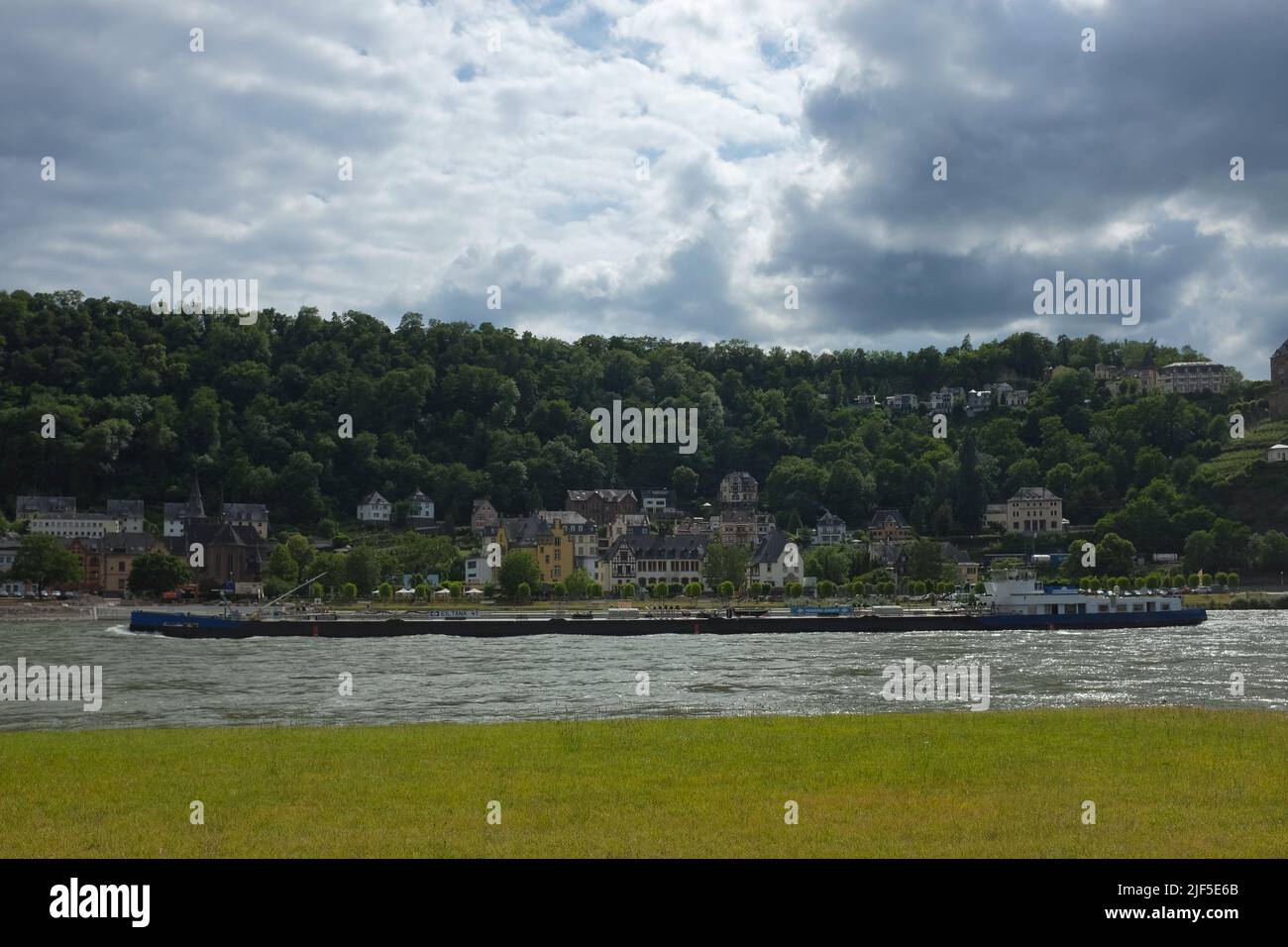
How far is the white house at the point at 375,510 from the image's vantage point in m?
187

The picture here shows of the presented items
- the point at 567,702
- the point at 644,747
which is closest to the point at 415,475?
the point at 567,702

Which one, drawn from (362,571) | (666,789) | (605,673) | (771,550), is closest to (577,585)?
(362,571)

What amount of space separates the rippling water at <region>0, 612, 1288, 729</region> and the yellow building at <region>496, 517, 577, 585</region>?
65389mm

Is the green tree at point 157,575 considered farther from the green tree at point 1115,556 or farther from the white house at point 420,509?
the green tree at point 1115,556

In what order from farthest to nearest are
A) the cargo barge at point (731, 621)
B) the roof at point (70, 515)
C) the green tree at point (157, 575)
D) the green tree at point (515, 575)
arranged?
the roof at point (70, 515), the green tree at point (157, 575), the green tree at point (515, 575), the cargo barge at point (731, 621)

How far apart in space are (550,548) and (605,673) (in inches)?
4047

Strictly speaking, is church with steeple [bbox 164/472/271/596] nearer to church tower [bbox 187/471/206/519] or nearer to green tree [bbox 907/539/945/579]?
church tower [bbox 187/471/206/519]

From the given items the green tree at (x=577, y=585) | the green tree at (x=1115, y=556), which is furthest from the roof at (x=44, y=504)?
the green tree at (x=1115, y=556)

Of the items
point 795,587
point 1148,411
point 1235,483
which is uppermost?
point 1148,411

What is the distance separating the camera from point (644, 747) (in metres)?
24.6

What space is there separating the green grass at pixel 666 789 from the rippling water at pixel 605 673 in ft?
23.6

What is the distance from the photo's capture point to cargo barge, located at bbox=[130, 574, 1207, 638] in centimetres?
9138

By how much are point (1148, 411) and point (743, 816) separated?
7780 inches
